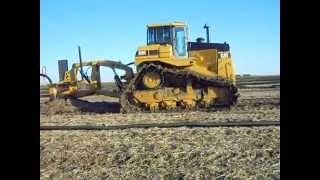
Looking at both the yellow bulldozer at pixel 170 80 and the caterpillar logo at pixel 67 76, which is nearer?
the yellow bulldozer at pixel 170 80

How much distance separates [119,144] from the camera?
20.5ft

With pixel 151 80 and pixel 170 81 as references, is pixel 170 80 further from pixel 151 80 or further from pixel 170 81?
pixel 151 80

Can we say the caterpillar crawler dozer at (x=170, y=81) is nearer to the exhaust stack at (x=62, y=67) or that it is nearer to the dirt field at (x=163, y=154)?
the exhaust stack at (x=62, y=67)

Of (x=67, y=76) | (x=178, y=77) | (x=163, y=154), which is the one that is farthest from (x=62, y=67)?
(x=163, y=154)

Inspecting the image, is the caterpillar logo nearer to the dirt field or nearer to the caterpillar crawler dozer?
the caterpillar crawler dozer

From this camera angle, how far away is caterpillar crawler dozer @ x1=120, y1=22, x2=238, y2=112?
11.2m

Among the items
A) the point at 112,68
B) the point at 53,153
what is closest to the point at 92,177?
the point at 53,153

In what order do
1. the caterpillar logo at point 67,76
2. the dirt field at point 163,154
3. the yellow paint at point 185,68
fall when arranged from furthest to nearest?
the caterpillar logo at point 67,76 < the yellow paint at point 185,68 < the dirt field at point 163,154

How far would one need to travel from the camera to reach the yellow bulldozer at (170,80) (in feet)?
→ 36.9

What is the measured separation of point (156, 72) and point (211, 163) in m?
6.41

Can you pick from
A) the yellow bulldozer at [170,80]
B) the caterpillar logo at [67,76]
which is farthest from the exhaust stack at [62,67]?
the yellow bulldozer at [170,80]

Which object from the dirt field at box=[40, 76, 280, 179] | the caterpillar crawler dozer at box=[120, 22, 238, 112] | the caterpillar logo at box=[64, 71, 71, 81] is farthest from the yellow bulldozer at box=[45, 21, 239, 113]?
the dirt field at box=[40, 76, 280, 179]

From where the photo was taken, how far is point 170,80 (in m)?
11.5

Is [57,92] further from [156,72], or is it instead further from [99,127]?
[99,127]
